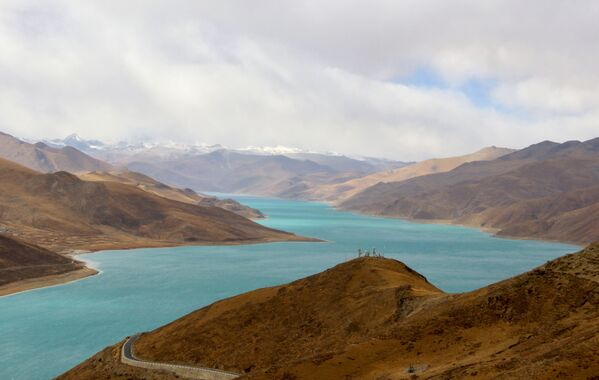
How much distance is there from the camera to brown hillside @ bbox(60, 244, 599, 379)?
40.5 metres

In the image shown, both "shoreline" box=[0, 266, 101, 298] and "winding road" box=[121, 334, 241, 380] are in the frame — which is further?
"shoreline" box=[0, 266, 101, 298]

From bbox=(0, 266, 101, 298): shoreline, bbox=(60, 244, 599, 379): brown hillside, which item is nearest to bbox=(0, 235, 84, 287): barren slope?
bbox=(0, 266, 101, 298): shoreline

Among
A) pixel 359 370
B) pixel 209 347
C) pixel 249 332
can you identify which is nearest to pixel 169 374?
pixel 209 347

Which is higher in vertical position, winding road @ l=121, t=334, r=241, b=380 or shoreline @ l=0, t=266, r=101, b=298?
winding road @ l=121, t=334, r=241, b=380

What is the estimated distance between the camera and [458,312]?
177 feet

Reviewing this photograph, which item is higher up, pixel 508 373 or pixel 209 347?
pixel 508 373

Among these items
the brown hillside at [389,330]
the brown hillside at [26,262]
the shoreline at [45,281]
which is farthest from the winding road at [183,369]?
the brown hillside at [26,262]

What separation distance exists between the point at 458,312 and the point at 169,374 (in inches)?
1223

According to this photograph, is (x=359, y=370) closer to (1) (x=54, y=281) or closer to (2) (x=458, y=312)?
(2) (x=458, y=312)

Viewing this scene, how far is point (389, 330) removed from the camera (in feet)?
177

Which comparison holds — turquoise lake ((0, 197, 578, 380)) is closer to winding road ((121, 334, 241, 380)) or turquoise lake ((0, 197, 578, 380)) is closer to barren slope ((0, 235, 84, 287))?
barren slope ((0, 235, 84, 287))

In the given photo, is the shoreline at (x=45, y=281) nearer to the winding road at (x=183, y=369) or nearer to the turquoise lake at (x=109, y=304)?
the turquoise lake at (x=109, y=304)

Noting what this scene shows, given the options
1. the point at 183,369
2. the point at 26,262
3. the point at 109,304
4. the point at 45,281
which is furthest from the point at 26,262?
the point at 183,369

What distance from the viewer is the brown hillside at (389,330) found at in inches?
1596
